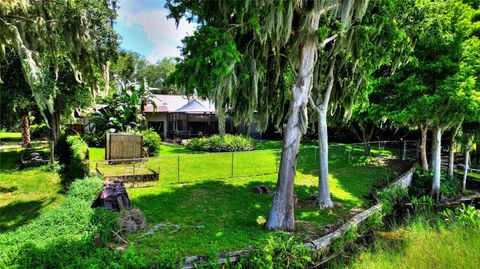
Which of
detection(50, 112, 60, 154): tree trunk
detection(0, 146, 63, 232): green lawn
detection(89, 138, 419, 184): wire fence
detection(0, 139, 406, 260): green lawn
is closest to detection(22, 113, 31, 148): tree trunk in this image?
detection(50, 112, 60, 154): tree trunk

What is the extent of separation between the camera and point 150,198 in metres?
9.15

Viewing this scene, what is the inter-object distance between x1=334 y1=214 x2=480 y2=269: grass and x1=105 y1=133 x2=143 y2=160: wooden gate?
34.2ft

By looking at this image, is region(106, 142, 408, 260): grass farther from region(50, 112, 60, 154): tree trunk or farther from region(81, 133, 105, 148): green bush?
region(81, 133, 105, 148): green bush

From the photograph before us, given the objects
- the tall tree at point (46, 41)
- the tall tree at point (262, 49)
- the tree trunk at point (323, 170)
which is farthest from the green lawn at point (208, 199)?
the tall tree at point (46, 41)

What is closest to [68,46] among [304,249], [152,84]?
[304,249]

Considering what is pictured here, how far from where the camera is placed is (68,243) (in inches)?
197

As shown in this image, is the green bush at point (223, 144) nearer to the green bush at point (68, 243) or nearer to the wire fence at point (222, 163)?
the wire fence at point (222, 163)

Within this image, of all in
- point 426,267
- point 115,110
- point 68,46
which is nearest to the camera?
point 426,267

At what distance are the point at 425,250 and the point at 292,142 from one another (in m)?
3.67

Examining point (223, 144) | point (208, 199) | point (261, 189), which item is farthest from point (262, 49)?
point (223, 144)

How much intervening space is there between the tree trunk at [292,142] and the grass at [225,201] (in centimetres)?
42

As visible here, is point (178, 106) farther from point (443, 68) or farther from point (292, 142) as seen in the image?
point (292, 142)

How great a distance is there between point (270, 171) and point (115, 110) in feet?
34.4

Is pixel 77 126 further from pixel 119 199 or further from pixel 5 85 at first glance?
pixel 119 199
